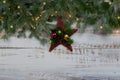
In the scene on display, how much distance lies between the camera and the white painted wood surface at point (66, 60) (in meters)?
2.46

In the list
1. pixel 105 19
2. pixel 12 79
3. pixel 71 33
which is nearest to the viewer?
pixel 105 19

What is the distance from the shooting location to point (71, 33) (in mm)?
2389

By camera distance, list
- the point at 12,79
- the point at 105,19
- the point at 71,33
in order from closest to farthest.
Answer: the point at 105,19
the point at 71,33
the point at 12,79

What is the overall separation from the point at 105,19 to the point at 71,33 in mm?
331

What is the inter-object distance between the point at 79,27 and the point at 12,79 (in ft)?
2.68

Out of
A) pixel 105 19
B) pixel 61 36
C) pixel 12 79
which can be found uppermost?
pixel 105 19

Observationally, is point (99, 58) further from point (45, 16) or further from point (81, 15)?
point (45, 16)

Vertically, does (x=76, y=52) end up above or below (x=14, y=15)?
below

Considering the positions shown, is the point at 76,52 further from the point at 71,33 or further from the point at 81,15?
the point at 81,15

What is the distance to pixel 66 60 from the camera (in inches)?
98.0

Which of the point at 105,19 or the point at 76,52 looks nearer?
the point at 105,19

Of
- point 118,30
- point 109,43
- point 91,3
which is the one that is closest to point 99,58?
point 109,43

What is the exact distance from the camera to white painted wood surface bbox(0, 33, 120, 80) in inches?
96.8

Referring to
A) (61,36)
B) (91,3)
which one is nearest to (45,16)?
(61,36)
